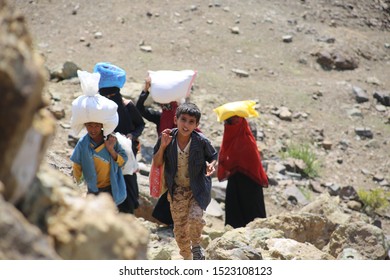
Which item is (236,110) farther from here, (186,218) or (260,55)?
(260,55)

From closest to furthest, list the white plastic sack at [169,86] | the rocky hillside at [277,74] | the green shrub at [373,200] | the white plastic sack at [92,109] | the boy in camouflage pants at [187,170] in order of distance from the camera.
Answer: the white plastic sack at [92,109] → the boy in camouflage pants at [187,170] → the white plastic sack at [169,86] → the rocky hillside at [277,74] → the green shrub at [373,200]

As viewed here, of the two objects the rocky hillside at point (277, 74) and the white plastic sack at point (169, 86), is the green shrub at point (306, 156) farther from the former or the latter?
the white plastic sack at point (169, 86)

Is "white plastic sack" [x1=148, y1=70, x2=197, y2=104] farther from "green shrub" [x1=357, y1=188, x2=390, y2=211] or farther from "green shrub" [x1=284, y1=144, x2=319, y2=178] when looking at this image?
"green shrub" [x1=284, y1=144, x2=319, y2=178]

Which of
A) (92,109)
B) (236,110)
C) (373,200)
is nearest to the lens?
(92,109)

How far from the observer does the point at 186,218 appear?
5.02 m

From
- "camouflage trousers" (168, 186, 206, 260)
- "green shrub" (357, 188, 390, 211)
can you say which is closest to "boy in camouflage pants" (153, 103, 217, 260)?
"camouflage trousers" (168, 186, 206, 260)

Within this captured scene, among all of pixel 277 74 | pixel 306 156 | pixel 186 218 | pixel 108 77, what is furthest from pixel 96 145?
pixel 277 74

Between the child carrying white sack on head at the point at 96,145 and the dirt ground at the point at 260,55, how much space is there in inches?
161

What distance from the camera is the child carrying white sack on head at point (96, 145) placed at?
467 cm

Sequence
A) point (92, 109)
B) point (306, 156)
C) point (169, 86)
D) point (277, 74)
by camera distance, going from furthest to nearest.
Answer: point (277, 74)
point (306, 156)
point (169, 86)
point (92, 109)

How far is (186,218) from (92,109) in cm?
105

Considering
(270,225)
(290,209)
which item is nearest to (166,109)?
(270,225)

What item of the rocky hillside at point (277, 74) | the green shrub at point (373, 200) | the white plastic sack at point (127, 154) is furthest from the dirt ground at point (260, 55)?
the white plastic sack at point (127, 154)

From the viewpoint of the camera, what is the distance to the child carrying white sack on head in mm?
4672
